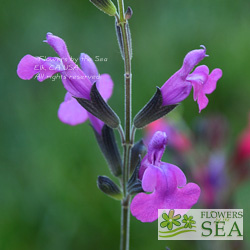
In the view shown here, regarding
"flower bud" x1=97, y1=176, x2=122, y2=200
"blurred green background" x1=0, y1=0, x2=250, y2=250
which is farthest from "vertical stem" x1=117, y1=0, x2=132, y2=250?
"blurred green background" x1=0, y1=0, x2=250, y2=250

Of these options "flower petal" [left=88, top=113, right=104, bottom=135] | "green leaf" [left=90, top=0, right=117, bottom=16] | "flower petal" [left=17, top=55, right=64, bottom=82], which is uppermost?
"green leaf" [left=90, top=0, right=117, bottom=16]

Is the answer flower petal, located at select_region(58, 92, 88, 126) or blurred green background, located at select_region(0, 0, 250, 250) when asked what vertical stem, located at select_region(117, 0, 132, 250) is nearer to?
flower petal, located at select_region(58, 92, 88, 126)

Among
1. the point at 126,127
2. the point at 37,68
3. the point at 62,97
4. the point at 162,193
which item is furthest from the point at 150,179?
the point at 62,97

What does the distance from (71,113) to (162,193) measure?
0.42 m

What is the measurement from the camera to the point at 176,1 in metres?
4.52

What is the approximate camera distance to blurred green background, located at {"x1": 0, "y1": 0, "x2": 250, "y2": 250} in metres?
2.47

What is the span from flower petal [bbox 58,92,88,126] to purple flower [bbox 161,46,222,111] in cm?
28

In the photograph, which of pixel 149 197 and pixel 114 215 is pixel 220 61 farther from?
pixel 149 197

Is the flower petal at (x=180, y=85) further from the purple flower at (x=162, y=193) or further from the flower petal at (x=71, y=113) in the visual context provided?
the flower petal at (x=71, y=113)

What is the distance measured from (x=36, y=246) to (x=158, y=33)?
246 centimetres

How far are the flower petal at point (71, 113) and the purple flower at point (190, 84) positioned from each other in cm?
28

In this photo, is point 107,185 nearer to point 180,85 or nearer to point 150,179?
point 150,179

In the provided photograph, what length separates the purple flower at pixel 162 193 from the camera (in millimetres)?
934

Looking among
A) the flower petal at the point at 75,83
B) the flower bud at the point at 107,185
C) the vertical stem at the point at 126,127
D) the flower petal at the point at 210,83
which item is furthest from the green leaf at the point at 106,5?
the flower bud at the point at 107,185
